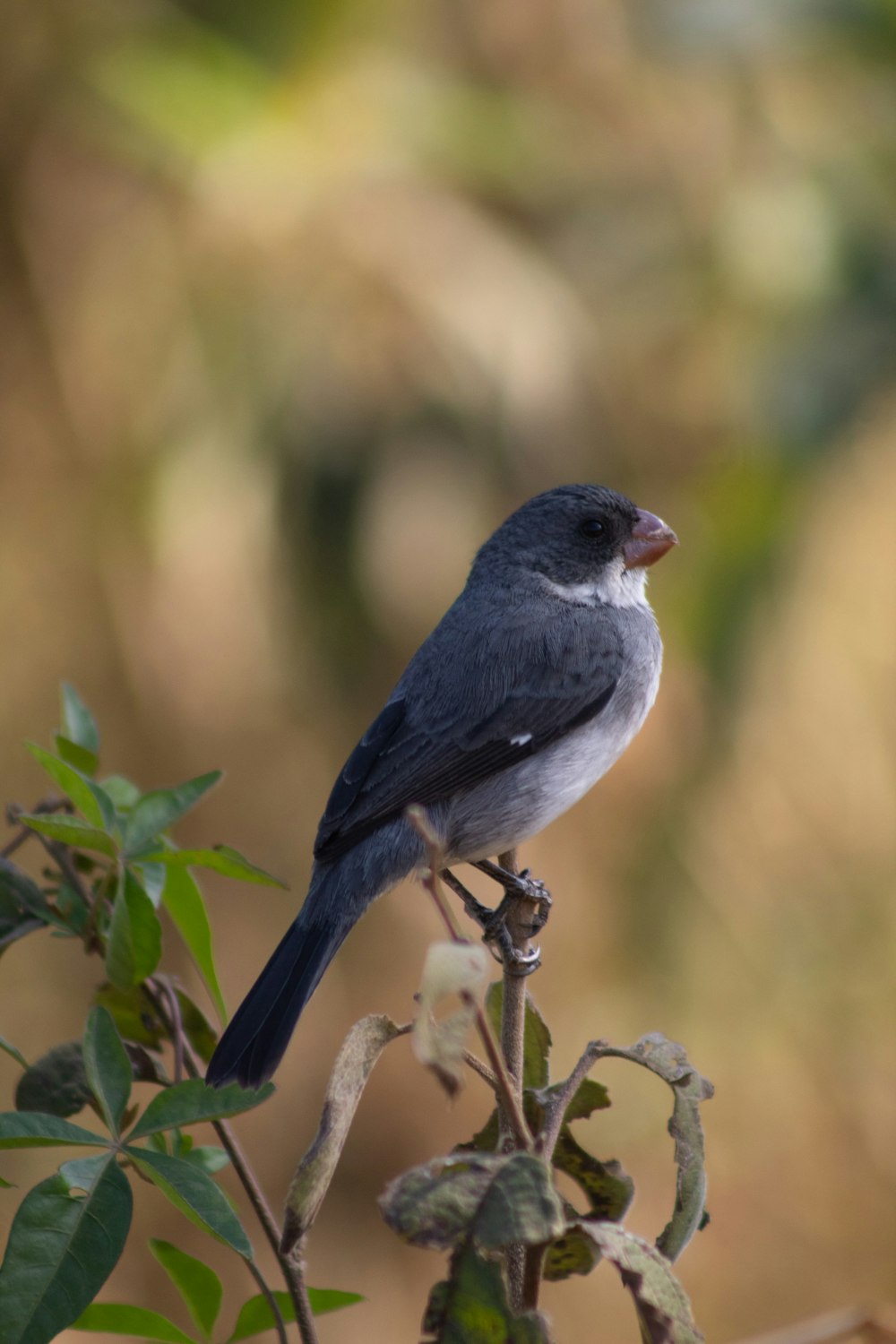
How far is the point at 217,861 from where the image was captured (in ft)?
4.55

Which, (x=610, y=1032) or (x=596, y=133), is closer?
(x=610, y=1032)

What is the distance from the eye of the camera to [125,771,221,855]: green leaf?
4.63 ft

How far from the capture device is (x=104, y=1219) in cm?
110

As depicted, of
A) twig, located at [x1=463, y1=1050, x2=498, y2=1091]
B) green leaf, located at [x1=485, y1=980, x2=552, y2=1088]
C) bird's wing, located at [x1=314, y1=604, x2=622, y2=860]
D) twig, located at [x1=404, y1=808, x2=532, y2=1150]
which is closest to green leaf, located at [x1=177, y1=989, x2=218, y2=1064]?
green leaf, located at [x1=485, y1=980, x2=552, y2=1088]

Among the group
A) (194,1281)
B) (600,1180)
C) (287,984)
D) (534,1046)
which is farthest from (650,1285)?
(287,984)

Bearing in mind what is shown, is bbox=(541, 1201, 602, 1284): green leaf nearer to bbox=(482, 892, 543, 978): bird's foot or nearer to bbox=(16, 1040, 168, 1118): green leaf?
bbox=(482, 892, 543, 978): bird's foot

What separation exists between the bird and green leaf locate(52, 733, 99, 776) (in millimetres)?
498

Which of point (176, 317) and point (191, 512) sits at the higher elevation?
point (176, 317)

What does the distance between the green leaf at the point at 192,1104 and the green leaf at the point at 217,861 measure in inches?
8.8

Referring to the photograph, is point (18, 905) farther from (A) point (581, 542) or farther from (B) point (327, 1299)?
(A) point (581, 542)

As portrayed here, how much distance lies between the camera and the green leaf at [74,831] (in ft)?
4.21

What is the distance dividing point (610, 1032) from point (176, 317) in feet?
11.3

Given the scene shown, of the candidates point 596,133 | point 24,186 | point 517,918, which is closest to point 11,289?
point 24,186

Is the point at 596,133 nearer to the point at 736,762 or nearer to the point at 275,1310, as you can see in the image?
the point at 736,762
